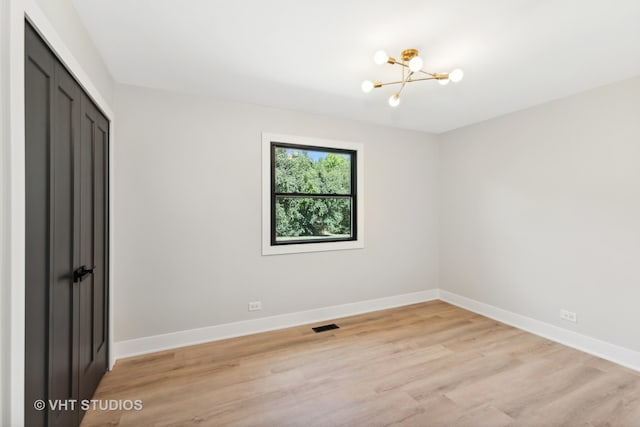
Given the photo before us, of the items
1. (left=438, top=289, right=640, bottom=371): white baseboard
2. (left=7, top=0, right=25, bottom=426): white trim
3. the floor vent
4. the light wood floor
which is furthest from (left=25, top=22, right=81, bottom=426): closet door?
(left=438, top=289, right=640, bottom=371): white baseboard

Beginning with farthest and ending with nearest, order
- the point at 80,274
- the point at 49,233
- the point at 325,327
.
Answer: the point at 325,327 → the point at 80,274 → the point at 49,233

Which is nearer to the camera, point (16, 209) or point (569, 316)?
point (16, 209)

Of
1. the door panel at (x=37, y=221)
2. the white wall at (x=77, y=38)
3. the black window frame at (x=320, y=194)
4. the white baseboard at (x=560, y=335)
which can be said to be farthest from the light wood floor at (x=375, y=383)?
the white wall at (x=77, y=38)

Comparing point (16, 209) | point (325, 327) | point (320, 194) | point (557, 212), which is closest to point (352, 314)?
point (325, 327)

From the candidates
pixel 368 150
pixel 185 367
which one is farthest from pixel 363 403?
pixel 368 150

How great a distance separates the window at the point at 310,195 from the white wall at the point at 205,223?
110 millimetres

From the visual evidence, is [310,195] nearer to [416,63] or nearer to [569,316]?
[416,63]

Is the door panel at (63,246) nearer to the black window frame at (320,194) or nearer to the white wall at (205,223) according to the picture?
the white wall at (205,223)

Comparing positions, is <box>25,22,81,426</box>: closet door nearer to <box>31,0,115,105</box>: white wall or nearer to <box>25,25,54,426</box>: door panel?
<box>25,25,54,426</box>: door panel

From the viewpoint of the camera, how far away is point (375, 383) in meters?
2.26

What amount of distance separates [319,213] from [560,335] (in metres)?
2.87

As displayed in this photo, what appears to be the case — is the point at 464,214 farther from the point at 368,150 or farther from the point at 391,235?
the point at 368,150

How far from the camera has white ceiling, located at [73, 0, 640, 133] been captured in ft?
5.52

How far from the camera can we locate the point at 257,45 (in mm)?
2061
